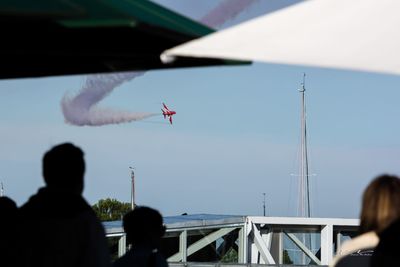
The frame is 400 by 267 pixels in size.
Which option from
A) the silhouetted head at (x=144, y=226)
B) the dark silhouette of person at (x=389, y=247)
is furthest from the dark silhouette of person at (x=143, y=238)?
the dark silhouette of person at (x=389, y=247)

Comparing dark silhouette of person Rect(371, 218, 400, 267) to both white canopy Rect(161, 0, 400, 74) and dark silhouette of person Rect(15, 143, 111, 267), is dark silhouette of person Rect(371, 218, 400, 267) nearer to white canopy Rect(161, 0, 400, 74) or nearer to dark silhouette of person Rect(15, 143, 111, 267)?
white canopy Rect(161, 0, 400, 74)

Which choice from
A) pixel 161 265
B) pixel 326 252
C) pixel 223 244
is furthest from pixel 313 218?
pixel 161 265

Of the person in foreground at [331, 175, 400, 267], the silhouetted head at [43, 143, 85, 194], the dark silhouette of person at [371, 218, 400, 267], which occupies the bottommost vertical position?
the dark silhouette of person at [371, 218, 400, 267]

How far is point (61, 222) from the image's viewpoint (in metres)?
3.91

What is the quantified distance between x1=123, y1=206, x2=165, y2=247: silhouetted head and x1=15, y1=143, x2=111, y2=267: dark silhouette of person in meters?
0.77

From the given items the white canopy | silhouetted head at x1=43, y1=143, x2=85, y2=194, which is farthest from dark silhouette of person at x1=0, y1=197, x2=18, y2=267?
the white canopy

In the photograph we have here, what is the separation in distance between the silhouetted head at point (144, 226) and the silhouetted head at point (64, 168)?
30.5 inches

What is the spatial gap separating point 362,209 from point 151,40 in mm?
1217

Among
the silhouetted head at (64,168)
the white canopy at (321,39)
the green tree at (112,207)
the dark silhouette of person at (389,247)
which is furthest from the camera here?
the green tree at (112,207)

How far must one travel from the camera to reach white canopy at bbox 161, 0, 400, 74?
379 centimetres

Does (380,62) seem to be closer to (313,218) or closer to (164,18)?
(164,18)

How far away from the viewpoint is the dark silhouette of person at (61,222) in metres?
3.88

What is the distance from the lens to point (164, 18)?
4.11m

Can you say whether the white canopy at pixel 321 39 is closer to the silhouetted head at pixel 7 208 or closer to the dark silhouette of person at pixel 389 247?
the dark silhouette of person at pixel 389 247
